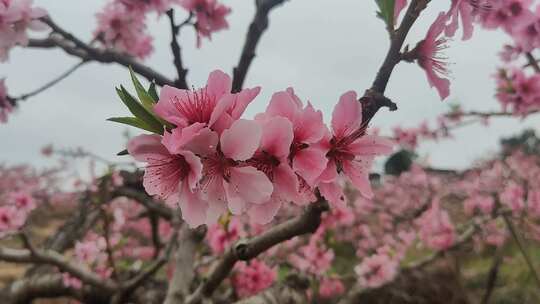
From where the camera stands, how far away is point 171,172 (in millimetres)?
877

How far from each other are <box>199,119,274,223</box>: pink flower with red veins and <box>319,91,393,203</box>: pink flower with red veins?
0.13m

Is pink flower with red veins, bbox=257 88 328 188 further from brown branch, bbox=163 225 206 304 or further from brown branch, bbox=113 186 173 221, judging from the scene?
brown branch, bbox=113 186 173 221

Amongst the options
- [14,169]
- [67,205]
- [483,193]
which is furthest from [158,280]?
[14,169]

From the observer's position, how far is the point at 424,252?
889cm

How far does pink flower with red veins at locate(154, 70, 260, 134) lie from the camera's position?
754 mm

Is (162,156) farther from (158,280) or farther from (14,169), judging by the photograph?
(14,169)

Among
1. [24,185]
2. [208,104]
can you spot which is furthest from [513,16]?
Answer: [24,185]

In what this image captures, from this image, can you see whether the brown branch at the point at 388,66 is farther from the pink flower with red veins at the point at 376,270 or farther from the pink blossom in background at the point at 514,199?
the pink blossom in background at the point at 514,199

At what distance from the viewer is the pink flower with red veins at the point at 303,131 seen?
79 cm

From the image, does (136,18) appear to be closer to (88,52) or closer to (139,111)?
(88,52)

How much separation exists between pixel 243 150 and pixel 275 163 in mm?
100

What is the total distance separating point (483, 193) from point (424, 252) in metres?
1.99

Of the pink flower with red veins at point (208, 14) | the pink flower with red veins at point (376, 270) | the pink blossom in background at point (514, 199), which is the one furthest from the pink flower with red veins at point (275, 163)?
the pink blossom in background at point (514, 199)

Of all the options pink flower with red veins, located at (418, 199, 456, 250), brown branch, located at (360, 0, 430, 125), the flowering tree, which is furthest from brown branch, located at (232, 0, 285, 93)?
pink flower with red veins, located at (418, 199, 456, 250)
